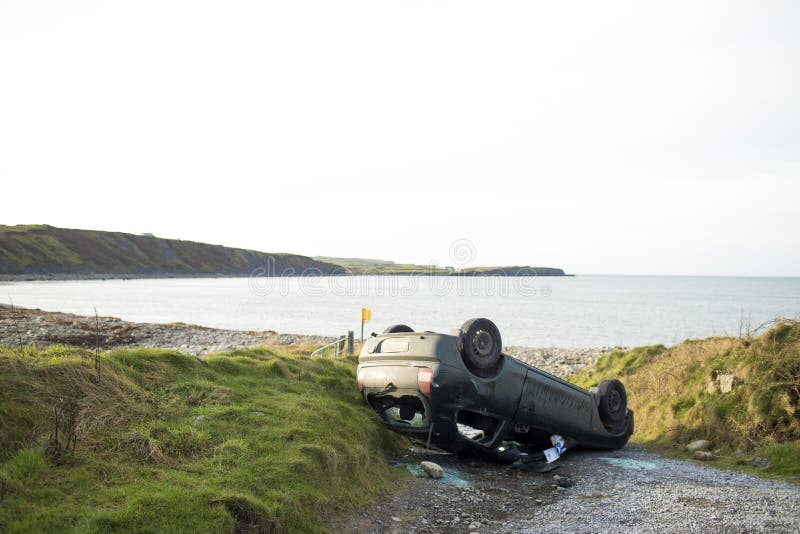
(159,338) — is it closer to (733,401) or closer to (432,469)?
(432,469)

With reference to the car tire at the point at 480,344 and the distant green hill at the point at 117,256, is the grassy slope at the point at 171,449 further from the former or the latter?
the distant green hill at the point at 117,256

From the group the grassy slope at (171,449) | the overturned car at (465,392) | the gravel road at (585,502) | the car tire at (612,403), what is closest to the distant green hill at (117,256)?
the grassy slope at (171,449)

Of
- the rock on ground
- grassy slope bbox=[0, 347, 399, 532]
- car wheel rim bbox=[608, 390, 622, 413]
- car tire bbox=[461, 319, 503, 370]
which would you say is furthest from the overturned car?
car wheel rim bbox=[608, 390, 622, 413]

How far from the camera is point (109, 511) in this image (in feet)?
15.8

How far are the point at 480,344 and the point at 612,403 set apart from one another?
3.82 metres

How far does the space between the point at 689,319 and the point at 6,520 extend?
72.3 m

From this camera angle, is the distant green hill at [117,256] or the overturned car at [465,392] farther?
the distant green hill at [117,256]

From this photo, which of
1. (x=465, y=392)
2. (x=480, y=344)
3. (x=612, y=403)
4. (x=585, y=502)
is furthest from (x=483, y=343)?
(x=612, y=403)

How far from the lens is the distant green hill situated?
11638 cm

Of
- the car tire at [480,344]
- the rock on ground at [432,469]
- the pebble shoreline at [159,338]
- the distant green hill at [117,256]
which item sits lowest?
the pebble shoreline at [159,338]

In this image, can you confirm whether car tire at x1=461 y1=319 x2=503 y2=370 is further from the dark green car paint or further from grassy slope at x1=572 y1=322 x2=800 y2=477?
grassy slope at x1=572 y1=322 x2=800 y2=477

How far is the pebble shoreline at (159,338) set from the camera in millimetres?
26078

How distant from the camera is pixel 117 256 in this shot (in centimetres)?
14338

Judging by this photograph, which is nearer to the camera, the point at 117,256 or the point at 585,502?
the point at 585,502
